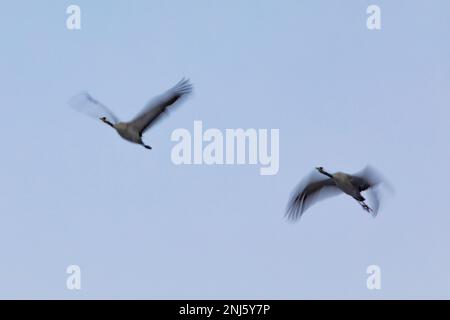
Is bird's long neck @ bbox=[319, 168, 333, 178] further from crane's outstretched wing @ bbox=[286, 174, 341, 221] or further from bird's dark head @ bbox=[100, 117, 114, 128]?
bird's dark head @ bbox=[100, 117, 114, 128]

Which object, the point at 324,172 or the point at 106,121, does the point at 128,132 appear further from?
the point at 324,172

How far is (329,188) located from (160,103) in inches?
104

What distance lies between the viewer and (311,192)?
15.0 metres

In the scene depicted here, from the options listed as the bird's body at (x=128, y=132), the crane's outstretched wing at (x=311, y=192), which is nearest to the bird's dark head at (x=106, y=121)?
the bird's body at (x=128, y=132)

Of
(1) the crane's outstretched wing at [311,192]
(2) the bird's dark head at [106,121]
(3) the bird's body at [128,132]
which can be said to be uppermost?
(2) the bird's dark head at [106,121]

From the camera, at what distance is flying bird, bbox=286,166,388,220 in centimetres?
1419

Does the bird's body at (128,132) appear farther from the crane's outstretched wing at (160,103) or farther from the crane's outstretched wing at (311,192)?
the crane's outstretched wing at (311,192)

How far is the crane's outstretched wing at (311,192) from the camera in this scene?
585 inches
